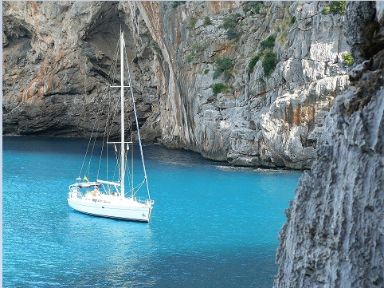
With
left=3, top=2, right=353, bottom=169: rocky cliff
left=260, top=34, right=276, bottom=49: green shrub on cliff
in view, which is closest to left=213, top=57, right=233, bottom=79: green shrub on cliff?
left=3, top=2, right=353, bottom=169: rocky cliff

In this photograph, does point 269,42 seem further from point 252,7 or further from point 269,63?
point 252,7

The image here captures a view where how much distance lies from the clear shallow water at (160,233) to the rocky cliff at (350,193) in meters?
14.3

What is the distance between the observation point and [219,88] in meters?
55.5

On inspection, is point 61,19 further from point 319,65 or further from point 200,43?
point 319,65

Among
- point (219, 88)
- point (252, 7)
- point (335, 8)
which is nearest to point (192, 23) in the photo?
point (252, 7)

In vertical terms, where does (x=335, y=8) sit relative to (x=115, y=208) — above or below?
above

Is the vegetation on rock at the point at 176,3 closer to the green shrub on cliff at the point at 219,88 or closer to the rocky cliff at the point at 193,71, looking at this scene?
the rocky cliff at the point at 193,71

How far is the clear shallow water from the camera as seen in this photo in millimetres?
24766

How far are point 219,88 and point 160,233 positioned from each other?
25427 mm

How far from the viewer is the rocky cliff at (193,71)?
4625 centimetres

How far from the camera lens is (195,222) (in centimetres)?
3328

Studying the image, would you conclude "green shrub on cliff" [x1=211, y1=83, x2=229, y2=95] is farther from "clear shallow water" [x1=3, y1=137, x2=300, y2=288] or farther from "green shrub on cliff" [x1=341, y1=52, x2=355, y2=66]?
"green shrub on cliff" [x1=341, y1=52, x2=355, y2=66]

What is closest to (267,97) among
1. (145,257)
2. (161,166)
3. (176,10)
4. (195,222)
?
(161,166)

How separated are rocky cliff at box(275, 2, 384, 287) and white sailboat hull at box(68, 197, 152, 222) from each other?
24041 millimetres
